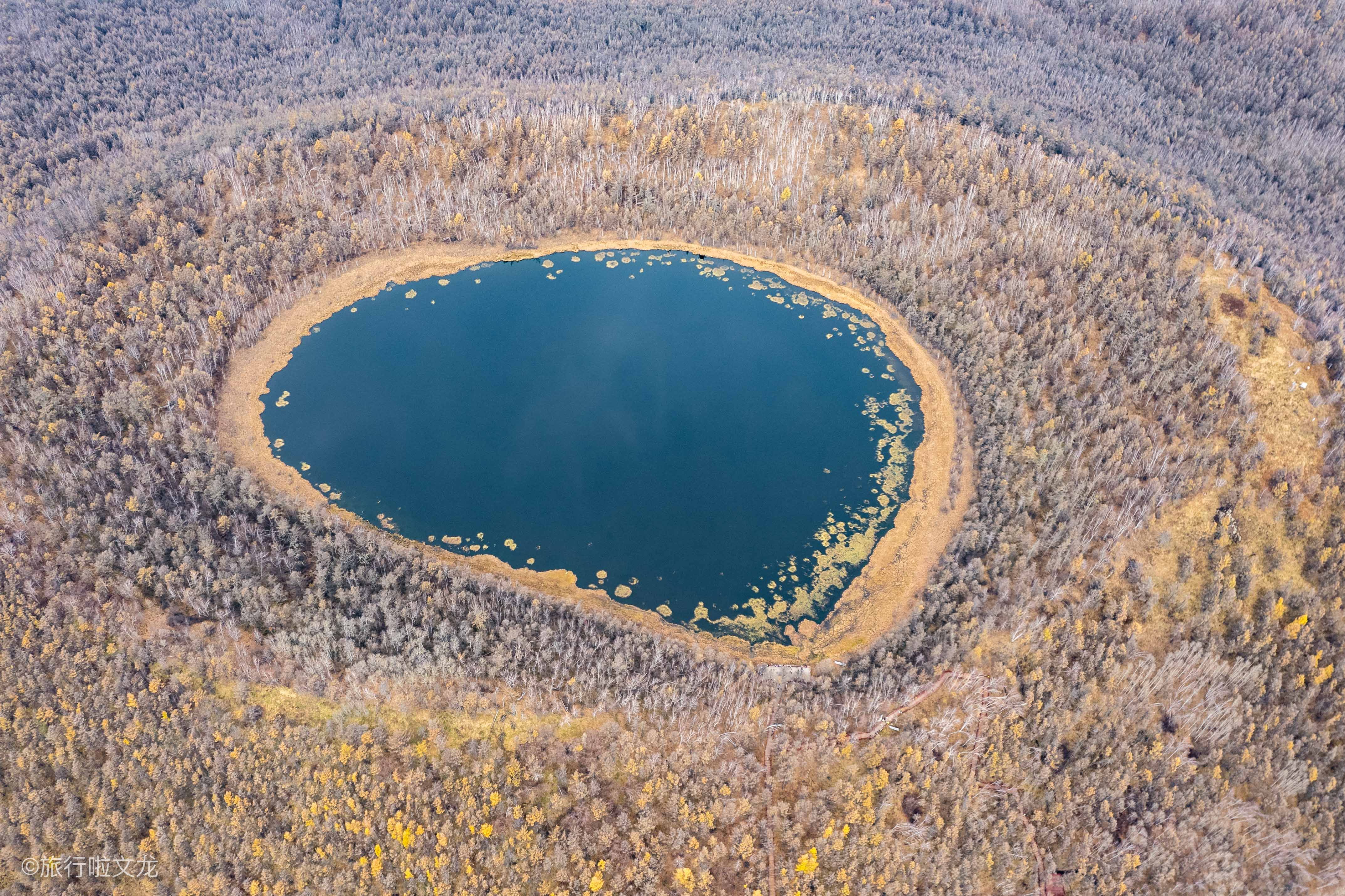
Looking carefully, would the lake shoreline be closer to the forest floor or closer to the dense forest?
the dense forest

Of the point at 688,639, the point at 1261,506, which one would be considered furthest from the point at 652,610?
the point at 1261,506

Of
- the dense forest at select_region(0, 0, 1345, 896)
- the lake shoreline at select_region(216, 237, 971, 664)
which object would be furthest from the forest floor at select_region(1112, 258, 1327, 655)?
the lake shoreline at select_region(216, 237, 971, 664)

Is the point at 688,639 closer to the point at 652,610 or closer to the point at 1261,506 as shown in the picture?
the point at 652,610

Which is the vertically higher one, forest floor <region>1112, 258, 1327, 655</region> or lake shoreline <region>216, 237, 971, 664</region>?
forest floor <region>1112, 258, 1327, 655</region>

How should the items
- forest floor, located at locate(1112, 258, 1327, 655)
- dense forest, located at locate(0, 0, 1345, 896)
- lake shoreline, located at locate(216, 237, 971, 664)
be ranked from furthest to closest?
forest floor, located at locate(1112, 258, 1327, 655) < lake shoreline, located at locate(216, 237, 971, 664) < dense forest, located at locate(0, 0, 1345, 896)

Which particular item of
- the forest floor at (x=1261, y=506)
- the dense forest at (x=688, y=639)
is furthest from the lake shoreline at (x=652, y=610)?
the forest floor at (x=1261, y=506)

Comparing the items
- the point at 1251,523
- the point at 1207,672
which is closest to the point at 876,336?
the point at 1251,523
